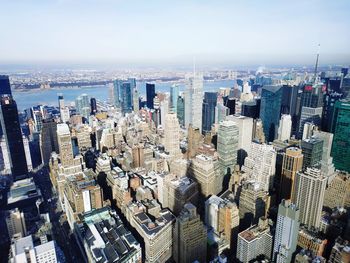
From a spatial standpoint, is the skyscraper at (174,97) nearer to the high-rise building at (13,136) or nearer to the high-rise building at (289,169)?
the high-rise building at (13,136)

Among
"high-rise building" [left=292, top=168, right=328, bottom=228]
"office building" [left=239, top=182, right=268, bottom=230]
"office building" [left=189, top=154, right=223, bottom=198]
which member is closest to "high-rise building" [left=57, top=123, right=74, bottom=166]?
"office building" [left=189, top=154, right=223, bottom=198]

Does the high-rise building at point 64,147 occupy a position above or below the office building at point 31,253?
above

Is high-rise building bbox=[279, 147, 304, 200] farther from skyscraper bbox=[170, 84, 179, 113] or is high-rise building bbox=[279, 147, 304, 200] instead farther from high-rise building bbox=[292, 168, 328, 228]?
skyscraper bbox=[170, 84, 179, 113]

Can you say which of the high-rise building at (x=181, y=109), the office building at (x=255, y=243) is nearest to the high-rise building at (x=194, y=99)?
the high-rise building at (x=181, y=109)

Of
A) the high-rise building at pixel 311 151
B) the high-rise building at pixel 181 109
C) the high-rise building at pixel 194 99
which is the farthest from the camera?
the high-rise building at pixel 181 109

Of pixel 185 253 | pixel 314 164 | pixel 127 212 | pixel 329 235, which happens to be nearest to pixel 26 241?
pixel 127 212

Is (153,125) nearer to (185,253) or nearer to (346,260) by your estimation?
(185,253)
